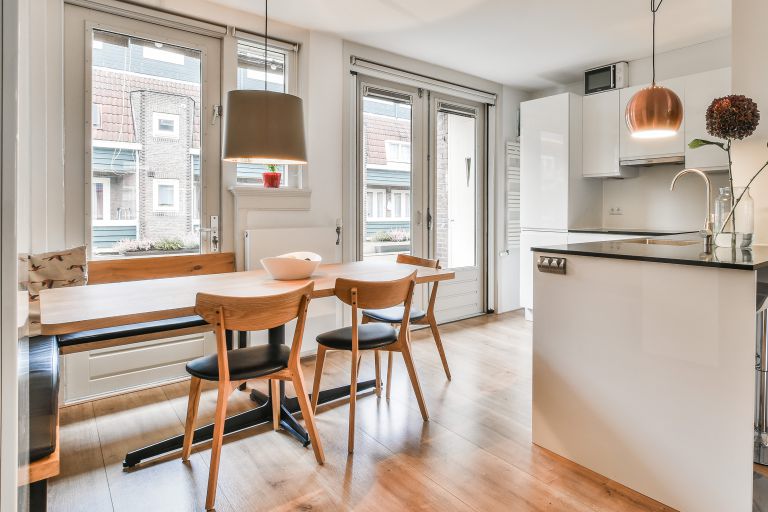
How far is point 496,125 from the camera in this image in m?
4.99

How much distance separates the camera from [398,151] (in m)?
4.25

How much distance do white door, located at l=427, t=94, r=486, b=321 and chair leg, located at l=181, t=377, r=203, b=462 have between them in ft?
9.62

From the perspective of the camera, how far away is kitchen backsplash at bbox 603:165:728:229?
4.13 m

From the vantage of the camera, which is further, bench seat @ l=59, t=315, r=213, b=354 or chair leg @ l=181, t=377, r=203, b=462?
bench seat @ l=59, t=315, r=213, b=354

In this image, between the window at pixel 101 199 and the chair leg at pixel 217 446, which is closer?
the chair leg at pixel 217 446

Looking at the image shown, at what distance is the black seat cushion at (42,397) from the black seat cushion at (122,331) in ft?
0.50

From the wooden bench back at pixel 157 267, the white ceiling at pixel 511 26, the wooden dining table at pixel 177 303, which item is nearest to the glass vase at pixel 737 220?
the wooden dining table at pixel 177 303

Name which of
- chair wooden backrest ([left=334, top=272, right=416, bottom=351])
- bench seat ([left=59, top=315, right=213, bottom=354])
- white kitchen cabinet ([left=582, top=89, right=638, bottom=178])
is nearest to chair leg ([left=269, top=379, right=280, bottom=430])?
chair wooden backrest ([left=334, top=272, right=416, bottom=351])

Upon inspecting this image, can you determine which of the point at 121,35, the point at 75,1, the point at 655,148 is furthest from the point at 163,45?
the point at 655,148

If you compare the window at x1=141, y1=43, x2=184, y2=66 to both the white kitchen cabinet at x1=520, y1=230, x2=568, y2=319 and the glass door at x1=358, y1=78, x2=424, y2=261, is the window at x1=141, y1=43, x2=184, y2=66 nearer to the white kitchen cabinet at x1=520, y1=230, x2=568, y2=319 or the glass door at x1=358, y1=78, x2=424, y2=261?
the glass door at x1=358, y1=78, x2=424, y2=261

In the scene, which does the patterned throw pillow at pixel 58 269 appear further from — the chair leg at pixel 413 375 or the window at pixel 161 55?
the chair leg at pixel 413 375

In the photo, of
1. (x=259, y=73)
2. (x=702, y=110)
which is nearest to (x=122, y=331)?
(x=259, y=73)

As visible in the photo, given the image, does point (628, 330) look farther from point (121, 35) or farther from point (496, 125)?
point (496, 125)

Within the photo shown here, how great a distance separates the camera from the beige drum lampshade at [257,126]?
2059mm
